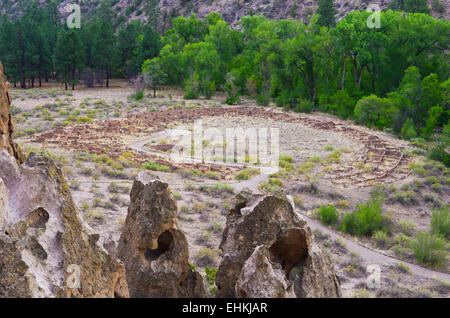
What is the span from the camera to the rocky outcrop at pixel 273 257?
4488mm

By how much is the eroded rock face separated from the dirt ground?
3.28 feet

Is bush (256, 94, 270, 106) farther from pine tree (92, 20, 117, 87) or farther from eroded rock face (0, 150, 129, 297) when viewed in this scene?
eroded rock face (0, 150, 129, 297)

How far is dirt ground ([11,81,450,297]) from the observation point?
42.1 ft

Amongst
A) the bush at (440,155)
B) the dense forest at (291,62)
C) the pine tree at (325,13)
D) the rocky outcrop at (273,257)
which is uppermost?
the pine tree at (325,13)

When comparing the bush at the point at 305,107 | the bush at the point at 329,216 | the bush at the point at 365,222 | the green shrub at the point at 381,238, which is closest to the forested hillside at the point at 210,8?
the bush at the point at 305,107

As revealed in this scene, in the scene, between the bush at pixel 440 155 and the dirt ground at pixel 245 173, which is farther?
the bush at pixel 440 155

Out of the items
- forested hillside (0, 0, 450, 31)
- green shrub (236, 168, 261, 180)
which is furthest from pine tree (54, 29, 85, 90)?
green shrub (236, 168, 261, 180)

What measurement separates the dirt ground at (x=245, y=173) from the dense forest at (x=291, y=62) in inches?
158

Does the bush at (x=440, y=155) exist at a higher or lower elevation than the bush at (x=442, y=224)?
higher

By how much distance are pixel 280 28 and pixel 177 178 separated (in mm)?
43627

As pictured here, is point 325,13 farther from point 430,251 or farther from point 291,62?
point 430,251

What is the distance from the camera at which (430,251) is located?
1245 cm

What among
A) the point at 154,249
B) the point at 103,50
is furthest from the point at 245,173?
the point at 103,50

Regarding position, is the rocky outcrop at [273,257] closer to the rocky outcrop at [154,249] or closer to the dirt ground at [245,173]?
the rocky outcrop at [154,249]
